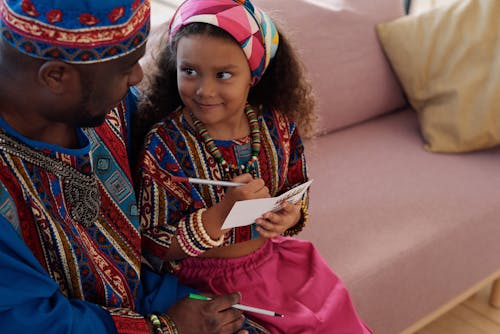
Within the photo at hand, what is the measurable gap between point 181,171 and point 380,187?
3.10ft

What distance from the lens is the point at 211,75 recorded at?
125cm

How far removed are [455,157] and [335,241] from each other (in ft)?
2.30

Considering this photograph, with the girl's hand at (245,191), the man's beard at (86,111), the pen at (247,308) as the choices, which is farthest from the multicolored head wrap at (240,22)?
the pen at (247,308)

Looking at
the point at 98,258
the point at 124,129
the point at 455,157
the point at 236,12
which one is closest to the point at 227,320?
the point at 98,258

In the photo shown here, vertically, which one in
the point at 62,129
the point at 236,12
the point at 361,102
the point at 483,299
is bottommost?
the point at 483,299

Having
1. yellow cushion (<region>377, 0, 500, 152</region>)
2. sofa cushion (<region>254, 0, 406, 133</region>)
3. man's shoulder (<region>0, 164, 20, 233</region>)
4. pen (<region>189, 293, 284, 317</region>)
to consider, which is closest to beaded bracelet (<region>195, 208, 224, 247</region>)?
pen (<region>189, 293, 284, 317</region>)

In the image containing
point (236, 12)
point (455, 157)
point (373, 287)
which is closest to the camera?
point (236, 12)

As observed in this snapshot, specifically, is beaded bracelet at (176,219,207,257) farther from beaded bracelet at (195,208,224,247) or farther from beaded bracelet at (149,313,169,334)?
beaded bracelet at (149,313,169,334)

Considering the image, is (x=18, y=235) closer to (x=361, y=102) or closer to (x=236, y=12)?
(x=236, y=12)

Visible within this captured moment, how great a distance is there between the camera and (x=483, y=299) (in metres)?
2.35

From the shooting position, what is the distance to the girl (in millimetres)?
1261

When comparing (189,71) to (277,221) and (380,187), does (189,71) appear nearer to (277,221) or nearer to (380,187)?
(277,221)

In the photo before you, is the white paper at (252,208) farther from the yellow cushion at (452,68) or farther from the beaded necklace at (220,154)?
the yellow cushion at (452,68)

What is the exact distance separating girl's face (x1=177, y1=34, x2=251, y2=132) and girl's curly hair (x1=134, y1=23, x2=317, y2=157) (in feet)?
0.17
